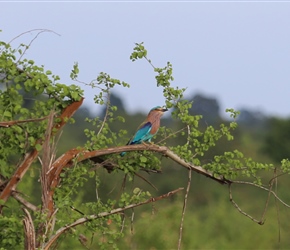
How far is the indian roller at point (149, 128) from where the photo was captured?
782 cm

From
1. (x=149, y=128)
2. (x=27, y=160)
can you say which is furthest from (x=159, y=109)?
(x=27, y=160)

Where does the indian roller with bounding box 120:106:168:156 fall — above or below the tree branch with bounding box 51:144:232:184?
above

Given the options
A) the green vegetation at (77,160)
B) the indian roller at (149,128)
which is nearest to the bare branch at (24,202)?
the green vegetation at (77,160)

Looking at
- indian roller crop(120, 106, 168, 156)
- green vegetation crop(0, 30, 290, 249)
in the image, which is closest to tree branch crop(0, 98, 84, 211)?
green vegetation crop(0, 30, 290, 249)

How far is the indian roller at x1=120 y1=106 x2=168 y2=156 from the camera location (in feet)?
25.7

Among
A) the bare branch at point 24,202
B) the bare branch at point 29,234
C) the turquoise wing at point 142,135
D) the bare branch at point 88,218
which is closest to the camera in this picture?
the bare branch at point 29,234

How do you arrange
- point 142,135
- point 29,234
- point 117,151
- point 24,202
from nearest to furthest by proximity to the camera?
point 29,234 → point 24,202 → point 117,151 → point 142,135

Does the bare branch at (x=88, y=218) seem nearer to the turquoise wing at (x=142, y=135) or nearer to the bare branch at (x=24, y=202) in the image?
the bare branch at (x=24, y=202)

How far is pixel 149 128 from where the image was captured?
791cm

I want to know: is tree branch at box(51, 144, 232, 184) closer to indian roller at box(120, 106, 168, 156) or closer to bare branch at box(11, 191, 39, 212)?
indian roller at box(120, 106, 168, 156)

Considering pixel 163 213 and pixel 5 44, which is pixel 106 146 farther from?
pixel 163 213

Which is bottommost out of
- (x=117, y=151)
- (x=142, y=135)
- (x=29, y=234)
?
(x=29, y=234)

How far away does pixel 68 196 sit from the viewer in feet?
24.4

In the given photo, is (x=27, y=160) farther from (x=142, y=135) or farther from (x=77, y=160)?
(x=142, y=135)
